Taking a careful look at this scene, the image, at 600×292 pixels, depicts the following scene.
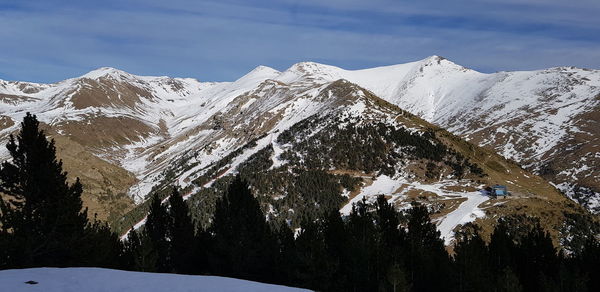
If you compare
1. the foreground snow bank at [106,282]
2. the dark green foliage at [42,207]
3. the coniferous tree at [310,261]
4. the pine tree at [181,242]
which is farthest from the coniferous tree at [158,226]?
the foreground snow bank at [106,282]

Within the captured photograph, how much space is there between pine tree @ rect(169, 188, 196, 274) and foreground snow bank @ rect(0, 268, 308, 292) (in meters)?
29.3

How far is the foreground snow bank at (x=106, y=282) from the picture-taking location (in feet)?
73.3

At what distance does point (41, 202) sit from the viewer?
37.7m

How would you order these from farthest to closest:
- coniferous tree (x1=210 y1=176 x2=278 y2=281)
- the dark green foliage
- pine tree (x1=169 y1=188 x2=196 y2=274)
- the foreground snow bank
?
pine tree (x1=169 y1=188 x2=196 y2=274) < coniferous tree (x1=210 y1=176 x2=278 y2=281) < the dark green foliage < the foreground snow bank

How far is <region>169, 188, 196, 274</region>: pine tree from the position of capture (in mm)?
55531

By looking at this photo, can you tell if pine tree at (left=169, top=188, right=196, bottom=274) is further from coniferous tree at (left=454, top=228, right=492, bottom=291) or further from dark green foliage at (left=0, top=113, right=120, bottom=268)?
coniferous tree at (left=454, top=228, right=492, bottom=291)

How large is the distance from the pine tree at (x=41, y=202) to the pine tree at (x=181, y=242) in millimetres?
17950

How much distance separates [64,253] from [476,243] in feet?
133

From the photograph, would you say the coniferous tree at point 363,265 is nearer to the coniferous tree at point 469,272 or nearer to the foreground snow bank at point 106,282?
the coniferous tree at point 469,272

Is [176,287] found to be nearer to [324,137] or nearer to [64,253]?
[64,253]

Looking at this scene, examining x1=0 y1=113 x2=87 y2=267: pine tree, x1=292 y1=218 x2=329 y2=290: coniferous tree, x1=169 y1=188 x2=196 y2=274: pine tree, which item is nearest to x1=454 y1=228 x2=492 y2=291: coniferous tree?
x1=292 y1=218 x2=329 y2=290: coniferous tree

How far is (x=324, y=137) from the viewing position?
166 metres

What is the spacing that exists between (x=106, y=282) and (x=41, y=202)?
17546 millimetres

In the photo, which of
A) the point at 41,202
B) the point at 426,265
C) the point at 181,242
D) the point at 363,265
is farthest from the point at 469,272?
the point at 41,202
